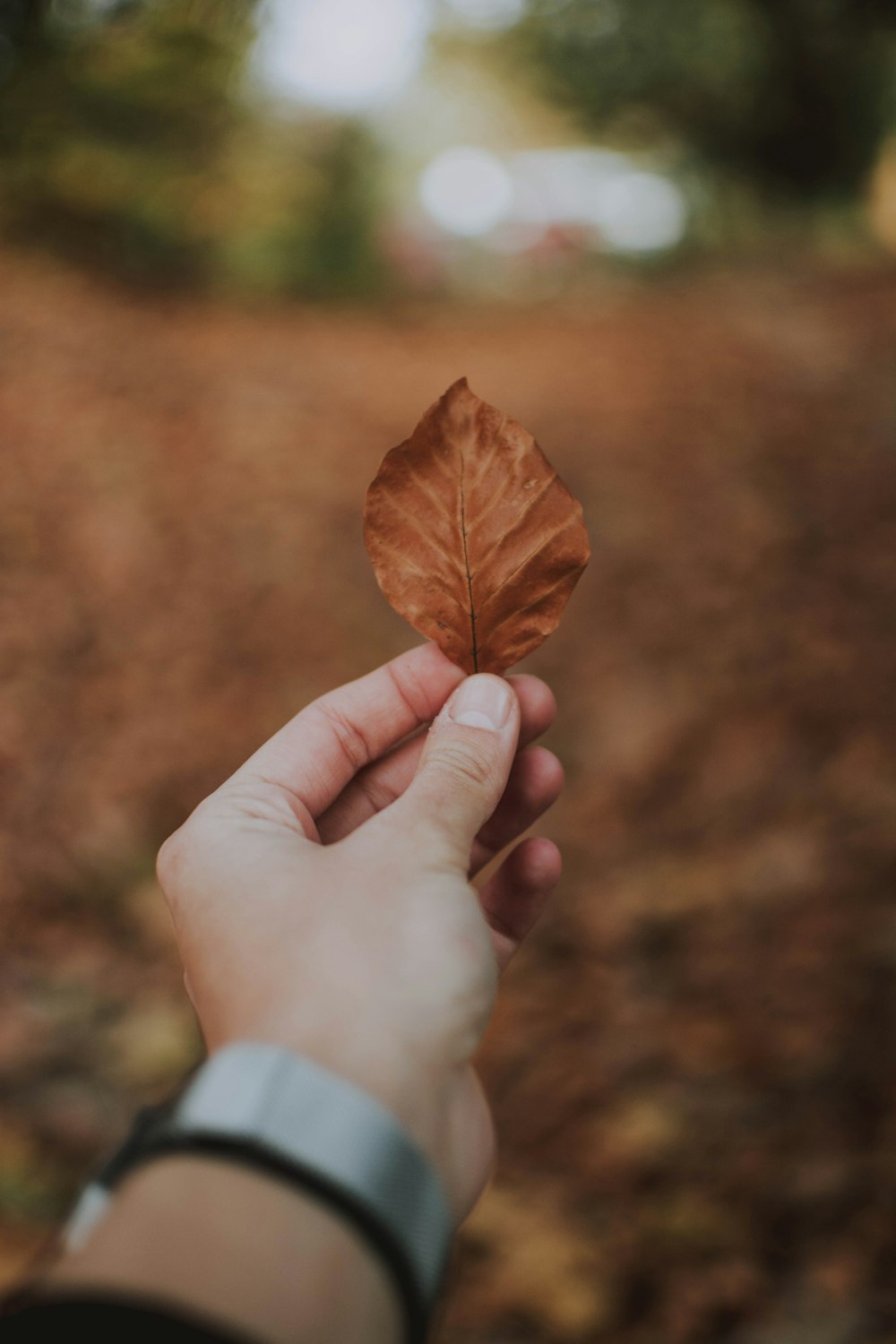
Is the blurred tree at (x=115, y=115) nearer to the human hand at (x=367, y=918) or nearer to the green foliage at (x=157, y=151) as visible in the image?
the green foliage at (x=157, y=151)

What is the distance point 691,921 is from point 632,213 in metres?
4.98

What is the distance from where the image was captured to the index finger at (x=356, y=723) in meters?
1.08

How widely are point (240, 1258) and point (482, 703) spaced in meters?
0.55

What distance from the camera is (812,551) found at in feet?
11.4

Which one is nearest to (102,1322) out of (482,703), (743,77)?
(482,703)

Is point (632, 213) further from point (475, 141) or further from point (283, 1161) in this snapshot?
point (283, 1161)

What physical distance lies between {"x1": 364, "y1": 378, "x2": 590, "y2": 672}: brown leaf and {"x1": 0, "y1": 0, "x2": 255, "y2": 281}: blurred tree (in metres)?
4.23

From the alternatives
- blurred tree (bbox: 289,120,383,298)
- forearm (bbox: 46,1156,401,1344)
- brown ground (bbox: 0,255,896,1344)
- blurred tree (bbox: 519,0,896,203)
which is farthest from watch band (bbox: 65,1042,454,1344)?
blurred tree (bbox: 519,0,896,203)

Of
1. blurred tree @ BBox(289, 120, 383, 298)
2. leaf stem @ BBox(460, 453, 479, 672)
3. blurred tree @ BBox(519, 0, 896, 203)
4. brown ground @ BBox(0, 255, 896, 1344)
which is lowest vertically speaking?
brown ground @ BBox(0, 255, 896, 1344)

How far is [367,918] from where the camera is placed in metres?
0.80

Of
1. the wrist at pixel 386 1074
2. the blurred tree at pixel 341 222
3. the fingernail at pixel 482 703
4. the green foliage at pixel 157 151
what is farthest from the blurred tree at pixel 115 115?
the wrist at pixel 386 1074

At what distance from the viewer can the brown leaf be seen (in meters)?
0.95

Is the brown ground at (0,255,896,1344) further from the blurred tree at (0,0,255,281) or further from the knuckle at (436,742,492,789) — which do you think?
the knuckle at (436,742,492,789)

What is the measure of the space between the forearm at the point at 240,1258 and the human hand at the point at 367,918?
4.0 inches
